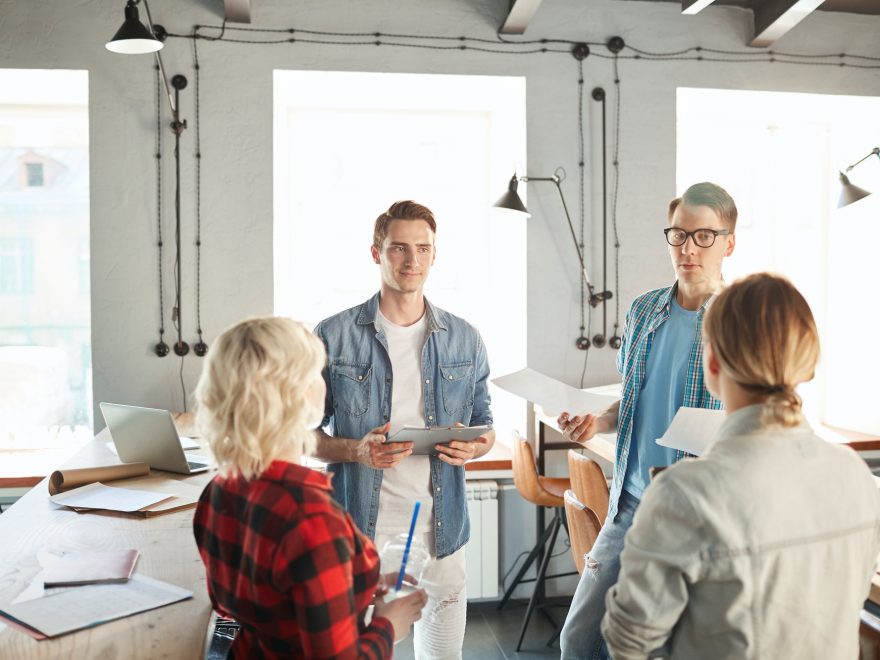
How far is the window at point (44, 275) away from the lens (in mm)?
3748

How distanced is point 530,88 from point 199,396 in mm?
2801

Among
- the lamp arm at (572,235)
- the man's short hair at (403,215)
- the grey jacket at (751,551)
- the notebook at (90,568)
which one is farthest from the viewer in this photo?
the lamp arm at (572,235)

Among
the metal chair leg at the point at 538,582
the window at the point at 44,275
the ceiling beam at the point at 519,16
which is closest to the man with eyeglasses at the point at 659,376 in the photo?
the metal chair leg at the point at 538,582

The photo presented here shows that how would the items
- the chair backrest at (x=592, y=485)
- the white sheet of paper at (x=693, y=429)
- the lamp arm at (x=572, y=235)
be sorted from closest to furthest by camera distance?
the white sheet of paper at (x=693, y=429) → the chair backrest at (x=592, y=485) → the lamp arm at (x=572, y=235)

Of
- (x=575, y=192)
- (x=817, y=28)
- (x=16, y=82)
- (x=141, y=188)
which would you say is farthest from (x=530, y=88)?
(x=16, y=82)

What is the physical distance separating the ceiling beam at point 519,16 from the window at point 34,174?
7.65 ft

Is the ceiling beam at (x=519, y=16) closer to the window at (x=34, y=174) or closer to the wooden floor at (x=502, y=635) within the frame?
the window at (x=34, y=174)

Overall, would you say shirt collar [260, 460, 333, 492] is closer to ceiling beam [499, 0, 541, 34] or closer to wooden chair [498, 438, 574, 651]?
wooden chair [498, 438, 574, 651]

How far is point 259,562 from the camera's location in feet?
3.43

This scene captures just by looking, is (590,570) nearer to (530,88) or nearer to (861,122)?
(530,88)

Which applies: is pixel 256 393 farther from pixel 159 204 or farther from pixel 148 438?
pixel 159 204

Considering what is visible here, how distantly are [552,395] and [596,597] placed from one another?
1.66ft

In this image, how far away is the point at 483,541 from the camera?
3531mm

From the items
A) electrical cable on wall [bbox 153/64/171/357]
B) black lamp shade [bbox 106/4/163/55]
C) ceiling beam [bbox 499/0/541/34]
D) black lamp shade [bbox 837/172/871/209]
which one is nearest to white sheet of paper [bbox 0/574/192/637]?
black lamp shade [bbox 106/4/163/55]
